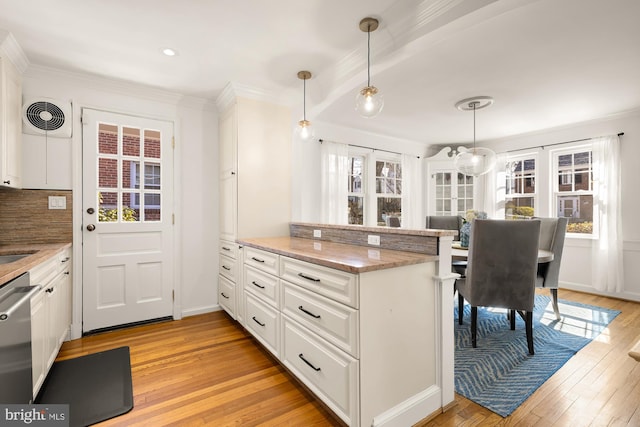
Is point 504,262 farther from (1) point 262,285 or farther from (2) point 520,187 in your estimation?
(2) point 520,187

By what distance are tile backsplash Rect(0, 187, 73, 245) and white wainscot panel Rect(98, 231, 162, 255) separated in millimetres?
276

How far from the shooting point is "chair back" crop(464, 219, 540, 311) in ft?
7.82

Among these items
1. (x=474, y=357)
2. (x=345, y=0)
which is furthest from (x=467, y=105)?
(x=474, y=357)

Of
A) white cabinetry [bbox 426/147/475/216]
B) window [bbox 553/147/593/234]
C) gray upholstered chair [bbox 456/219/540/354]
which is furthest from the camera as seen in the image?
white cabinetry [bbox 426/147/475/216]

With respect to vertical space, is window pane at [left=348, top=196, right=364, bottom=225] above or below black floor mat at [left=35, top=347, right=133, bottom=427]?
above

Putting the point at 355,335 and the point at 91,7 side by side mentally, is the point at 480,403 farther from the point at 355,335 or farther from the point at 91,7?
the point at 91,7

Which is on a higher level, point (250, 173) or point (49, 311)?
point (250, 173)

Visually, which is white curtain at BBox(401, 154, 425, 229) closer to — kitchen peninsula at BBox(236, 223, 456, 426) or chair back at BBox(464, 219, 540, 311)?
chair back at BBox(464, 219, 540, 311)

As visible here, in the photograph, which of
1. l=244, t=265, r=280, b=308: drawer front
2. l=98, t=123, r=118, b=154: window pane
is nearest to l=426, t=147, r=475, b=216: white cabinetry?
l=244, t=265, r=280, b=308: drawer front

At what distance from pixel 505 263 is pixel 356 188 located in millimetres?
2758

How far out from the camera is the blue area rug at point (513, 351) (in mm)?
1949

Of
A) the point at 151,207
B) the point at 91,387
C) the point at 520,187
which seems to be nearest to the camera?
the point at 91,387

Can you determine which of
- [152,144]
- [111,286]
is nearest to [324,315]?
[111,286]

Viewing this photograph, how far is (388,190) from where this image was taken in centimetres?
528
